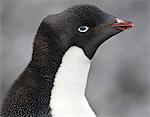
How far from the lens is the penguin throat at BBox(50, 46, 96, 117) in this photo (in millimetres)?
1890

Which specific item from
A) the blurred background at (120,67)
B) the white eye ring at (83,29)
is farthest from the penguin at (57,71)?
the blurred background at (120,67)

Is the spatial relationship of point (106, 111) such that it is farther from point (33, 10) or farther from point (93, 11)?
point (93, 11)

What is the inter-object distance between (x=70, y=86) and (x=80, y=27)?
7.3 inches

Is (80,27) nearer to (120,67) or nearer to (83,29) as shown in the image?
(83,29)

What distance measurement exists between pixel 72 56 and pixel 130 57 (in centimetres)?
292

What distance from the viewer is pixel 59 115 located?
1890mm

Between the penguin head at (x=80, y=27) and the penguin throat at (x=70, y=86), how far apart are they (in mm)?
31

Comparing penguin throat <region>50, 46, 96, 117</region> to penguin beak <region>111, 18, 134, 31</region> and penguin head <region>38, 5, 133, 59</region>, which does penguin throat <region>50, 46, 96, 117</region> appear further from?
penguin beak <region>111, 18, 134, 31</region>

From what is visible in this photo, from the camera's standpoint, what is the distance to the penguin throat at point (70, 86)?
1.89 metres

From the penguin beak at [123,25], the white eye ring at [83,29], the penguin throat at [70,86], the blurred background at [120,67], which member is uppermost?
the white eye ring at [83,29]

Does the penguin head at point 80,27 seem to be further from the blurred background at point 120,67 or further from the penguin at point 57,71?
the blurred background at point 120,67

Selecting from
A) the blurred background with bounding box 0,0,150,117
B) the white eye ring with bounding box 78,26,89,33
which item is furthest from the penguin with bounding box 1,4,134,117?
the blurred background with bounding box 0,0,150,117

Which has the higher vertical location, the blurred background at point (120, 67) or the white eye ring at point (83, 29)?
the white eye ring at point (83, 29)

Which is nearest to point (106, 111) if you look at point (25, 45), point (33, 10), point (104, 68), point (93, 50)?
point (104, 68)
